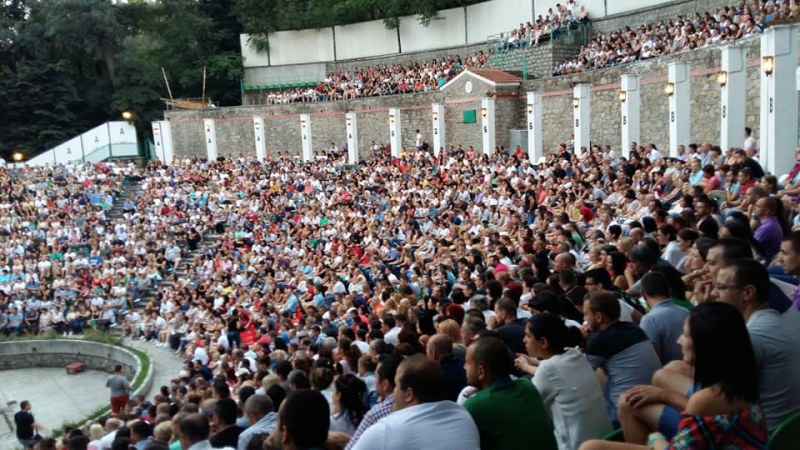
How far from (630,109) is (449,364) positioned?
58.2 ft

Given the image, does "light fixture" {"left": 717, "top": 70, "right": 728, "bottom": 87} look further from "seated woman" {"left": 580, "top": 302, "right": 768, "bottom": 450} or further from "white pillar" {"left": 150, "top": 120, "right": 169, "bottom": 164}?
"white pillar" {"left": 150, "top": 120, "right": 169, "bottom": 164}

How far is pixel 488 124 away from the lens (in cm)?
2788

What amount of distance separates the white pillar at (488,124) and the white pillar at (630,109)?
24.8 ft

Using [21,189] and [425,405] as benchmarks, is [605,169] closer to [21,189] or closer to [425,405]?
[425,405]

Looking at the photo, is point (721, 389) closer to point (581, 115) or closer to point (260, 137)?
point (581, 115)

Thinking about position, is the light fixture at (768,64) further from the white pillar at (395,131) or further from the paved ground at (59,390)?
the white pillar at (395,131)

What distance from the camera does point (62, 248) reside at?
1001 inches

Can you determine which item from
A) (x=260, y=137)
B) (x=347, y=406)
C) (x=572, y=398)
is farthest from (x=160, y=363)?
(x=260, y=137)

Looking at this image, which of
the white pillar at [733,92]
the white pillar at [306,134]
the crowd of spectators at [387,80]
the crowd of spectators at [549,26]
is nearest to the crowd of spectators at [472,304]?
the white pillar at [733,92]

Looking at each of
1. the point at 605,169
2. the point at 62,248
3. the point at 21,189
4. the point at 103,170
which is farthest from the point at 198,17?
the point at 605,169

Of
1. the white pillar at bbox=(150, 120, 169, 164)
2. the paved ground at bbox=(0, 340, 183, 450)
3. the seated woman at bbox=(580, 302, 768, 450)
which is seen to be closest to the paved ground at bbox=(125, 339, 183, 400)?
the paved ground at bbox=(0, 340, 183, 450)

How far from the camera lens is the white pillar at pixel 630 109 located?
2086 cm

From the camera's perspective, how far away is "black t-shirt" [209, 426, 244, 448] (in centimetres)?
555

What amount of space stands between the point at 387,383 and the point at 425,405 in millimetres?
1137
